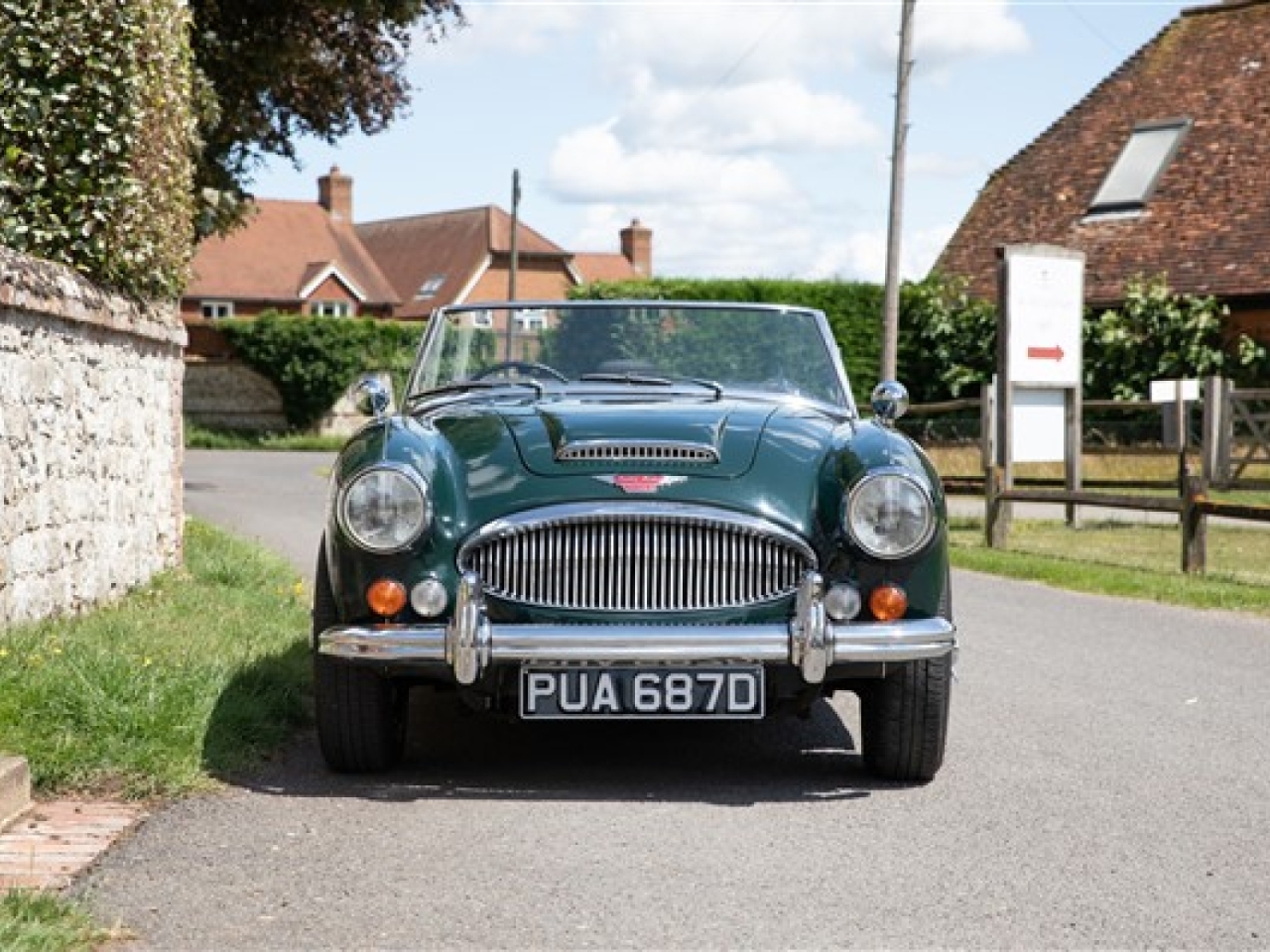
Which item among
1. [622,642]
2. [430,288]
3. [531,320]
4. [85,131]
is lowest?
[622,642]

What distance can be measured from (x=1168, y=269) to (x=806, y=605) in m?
23.8

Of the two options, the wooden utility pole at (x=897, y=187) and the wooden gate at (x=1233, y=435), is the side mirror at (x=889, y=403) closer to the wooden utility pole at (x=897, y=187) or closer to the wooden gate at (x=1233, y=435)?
the wooden gate at (x=1233, y=435)

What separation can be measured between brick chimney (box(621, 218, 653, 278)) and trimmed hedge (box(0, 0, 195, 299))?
6966 cm

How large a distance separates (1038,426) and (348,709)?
14210 millimetres

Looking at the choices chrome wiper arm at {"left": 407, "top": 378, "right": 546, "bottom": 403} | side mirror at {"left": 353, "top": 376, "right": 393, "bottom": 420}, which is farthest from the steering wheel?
side mirror at {"left": 353, "top": 376, "right": 393, "bottom": 420}

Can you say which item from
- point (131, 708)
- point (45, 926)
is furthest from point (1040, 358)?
point (45, 926)

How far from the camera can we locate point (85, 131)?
8.82 meters

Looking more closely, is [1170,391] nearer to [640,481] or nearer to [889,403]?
[889,403]

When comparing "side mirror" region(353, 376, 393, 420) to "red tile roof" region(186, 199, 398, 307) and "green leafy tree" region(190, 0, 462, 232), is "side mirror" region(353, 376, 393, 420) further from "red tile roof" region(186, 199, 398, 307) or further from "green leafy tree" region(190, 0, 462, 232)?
"red tile roof" region(186, 199, 398, 307)

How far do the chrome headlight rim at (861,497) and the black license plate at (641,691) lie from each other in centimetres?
48

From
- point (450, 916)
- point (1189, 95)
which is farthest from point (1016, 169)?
point (450, 916)

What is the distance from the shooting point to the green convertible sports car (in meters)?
5.34

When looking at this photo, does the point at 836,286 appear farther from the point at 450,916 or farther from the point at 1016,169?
the point at 450,916

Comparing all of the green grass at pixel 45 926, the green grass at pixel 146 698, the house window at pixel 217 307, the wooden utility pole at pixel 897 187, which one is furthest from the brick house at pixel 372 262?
the green grass at pixel 45 926
